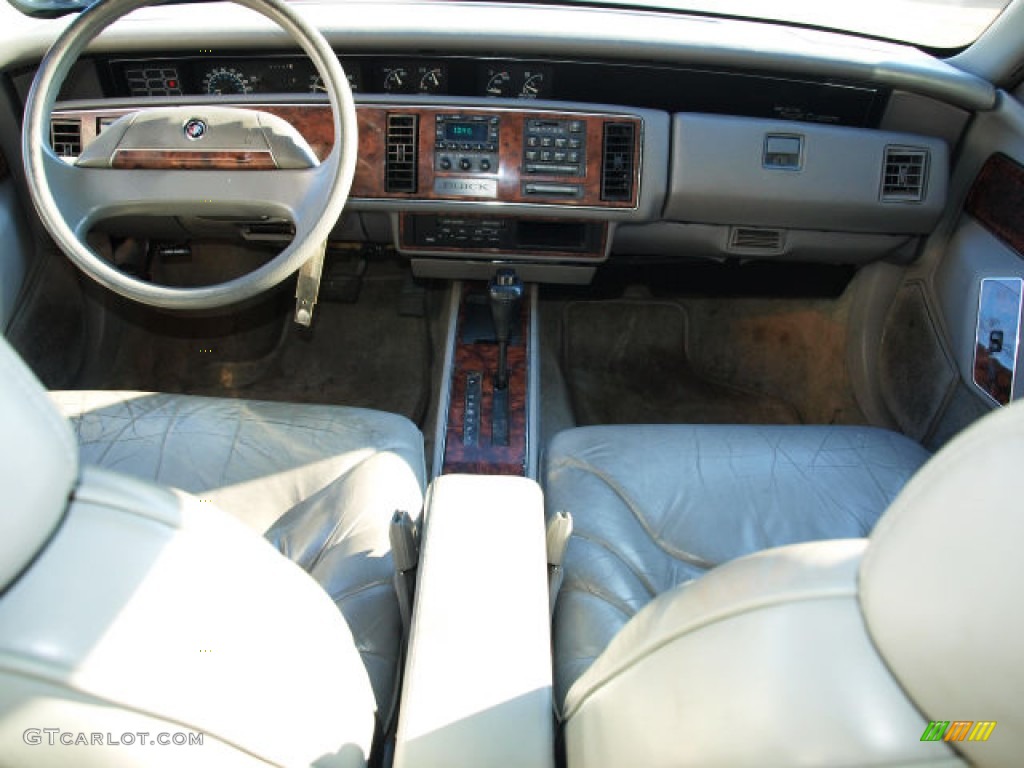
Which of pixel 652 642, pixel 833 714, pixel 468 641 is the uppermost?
pixel 833 714

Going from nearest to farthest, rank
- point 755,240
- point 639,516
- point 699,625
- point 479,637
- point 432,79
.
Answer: point 699,625
point 479,637
point 639,516
point 432,79
point 755,240

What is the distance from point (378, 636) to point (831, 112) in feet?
5.63

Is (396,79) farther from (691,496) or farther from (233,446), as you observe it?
(691,496)

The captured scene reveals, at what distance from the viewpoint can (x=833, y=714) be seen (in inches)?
20.2

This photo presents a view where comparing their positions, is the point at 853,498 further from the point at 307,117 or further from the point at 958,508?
the point at 307,117

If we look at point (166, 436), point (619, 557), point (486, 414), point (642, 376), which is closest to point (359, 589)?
point (619, 557)

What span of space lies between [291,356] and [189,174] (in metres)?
1.24

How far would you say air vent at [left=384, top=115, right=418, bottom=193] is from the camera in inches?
74.0

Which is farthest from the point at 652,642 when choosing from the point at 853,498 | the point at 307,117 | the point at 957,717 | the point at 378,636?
the point at 307,117

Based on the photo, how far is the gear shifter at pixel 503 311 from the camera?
6.08 ft

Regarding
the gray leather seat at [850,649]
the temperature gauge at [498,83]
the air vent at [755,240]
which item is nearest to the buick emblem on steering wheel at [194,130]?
the temperature gauge at [498,83]

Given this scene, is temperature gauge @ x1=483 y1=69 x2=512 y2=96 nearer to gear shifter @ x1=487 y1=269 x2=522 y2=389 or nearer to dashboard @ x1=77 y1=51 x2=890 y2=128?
dashboard @ x1=77 y1=51 x2=890 y2=128

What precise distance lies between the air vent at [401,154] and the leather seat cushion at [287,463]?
647 mm

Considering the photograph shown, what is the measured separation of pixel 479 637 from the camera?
2.96 feet
